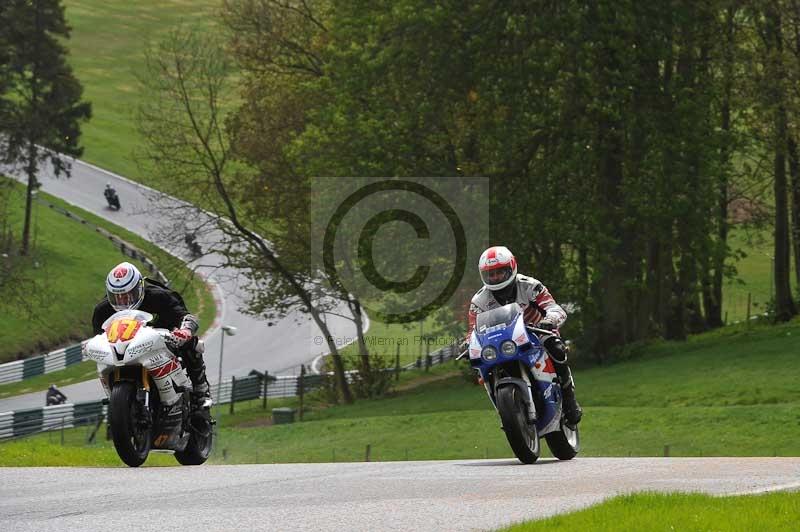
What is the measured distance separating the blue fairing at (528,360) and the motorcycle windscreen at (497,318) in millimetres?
21

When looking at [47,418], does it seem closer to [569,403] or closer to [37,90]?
[37,90]

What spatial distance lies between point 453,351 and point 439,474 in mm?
49550

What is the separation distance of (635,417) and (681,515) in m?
21.1

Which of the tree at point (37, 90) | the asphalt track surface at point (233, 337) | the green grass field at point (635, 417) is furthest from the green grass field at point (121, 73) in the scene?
the green grass field at point (635, 417)

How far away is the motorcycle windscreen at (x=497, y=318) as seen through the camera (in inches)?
535

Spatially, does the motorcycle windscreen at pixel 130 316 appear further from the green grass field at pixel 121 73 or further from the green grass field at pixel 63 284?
the green grass field at pixel 121 73

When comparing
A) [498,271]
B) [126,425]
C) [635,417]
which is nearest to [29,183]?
[635,417]

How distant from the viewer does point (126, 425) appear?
523 inches

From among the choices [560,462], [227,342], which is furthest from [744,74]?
[227,342]

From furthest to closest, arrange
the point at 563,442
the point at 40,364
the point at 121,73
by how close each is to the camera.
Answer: the point at 121,73 < the point at 40,364 < the point at 563,442

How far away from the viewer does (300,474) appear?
13102mm

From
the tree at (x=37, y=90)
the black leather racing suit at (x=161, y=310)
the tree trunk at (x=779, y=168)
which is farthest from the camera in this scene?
the tree at (x=37, y=90)

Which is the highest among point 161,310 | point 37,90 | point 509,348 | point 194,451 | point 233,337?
point 37,90

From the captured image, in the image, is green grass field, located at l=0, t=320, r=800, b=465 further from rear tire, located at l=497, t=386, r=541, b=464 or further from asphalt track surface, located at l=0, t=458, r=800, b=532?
rear tire, located at l=497, t=386, r=541, b=464
